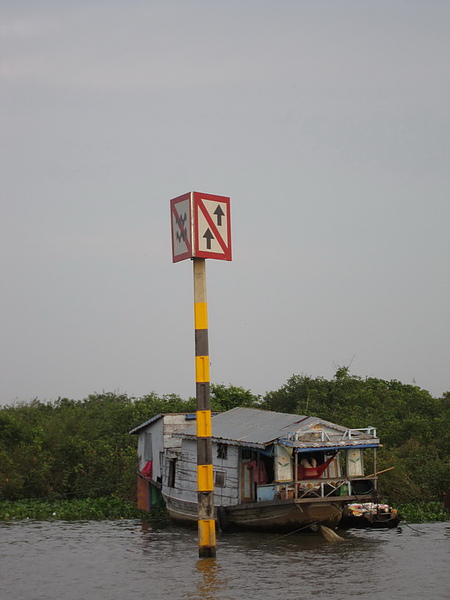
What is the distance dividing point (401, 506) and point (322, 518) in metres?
5.82

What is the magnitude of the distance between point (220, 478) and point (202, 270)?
7831 mm

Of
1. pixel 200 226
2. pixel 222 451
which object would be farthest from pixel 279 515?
pixel 200 226

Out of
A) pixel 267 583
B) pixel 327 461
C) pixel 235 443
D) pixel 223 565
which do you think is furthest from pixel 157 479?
pixel 267 583

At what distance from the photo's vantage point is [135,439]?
101 ft

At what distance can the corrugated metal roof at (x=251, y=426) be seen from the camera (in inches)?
742

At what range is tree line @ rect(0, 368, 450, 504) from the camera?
25.0 m

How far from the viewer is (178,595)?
489 inches

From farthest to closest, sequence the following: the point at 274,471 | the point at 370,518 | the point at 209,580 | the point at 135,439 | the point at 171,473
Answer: the point at 135,439, the point at 171,473, the point at 370,518, the point at 274,471, the point at 209,580

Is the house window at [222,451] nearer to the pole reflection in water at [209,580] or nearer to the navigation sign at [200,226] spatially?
the pole reflection in water at [209,580]

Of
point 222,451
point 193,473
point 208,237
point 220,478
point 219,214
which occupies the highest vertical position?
point 219,214

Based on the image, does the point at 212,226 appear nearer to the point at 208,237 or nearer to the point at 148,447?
the point at 208,237

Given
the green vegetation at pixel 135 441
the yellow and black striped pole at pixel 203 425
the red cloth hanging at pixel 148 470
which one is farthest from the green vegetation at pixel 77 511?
the yellow and black striped pole at pixel 203 425

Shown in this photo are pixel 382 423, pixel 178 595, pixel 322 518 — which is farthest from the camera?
pixel 382 423

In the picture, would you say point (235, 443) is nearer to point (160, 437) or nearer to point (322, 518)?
point (322, 518)
